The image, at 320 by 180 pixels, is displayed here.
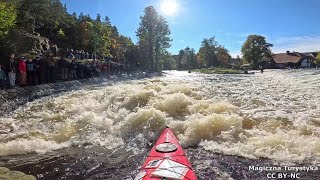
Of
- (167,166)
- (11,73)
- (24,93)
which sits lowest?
(167,166)

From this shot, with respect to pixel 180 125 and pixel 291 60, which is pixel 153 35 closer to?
pixel 291 60

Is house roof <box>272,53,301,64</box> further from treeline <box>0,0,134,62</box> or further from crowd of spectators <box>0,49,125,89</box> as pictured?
crowd of spectators <box>0,49,125,89</box>

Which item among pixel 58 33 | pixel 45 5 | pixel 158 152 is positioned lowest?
pixel 158 152

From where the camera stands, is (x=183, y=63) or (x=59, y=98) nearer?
(x=59, y=98)

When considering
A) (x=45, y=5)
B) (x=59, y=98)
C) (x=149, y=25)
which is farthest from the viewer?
(x=149, y=25)

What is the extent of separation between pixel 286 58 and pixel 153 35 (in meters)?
47.2

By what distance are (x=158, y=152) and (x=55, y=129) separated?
5909 millimetres

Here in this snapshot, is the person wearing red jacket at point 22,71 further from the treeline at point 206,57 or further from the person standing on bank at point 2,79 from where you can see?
the treeline at point 206,57

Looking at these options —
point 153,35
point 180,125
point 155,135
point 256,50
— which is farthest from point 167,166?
point 256,50

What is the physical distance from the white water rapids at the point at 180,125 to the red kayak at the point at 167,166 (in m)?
2.33

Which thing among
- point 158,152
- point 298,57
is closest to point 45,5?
point 158,152

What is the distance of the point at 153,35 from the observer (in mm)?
70312

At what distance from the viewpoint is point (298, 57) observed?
91.8 metres

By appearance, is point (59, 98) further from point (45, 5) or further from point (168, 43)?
point (168, 43)
